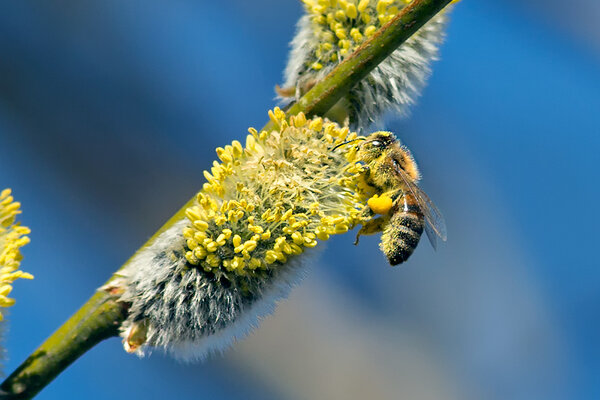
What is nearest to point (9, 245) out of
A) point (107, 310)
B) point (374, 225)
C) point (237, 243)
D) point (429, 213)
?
point (107, 310)

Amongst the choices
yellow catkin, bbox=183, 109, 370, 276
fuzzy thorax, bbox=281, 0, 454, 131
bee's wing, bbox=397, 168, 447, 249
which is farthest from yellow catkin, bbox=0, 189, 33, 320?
bee's wing, bbox=397, 168, 447, 249

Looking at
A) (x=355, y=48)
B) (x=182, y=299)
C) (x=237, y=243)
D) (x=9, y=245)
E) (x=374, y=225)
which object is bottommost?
(x=9, y=245)

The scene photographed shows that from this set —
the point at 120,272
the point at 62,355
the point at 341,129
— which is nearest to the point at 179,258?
the point at 120,272

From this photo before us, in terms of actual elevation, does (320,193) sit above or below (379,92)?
below

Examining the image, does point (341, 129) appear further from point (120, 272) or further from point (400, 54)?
point (120, 272)

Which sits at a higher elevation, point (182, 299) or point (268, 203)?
point (268, 203)

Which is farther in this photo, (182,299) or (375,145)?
(375,145)

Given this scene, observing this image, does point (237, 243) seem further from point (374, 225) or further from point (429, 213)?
point (429, 213)
